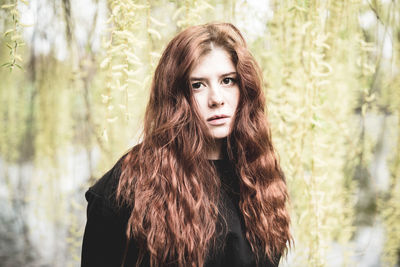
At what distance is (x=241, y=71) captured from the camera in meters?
1.03

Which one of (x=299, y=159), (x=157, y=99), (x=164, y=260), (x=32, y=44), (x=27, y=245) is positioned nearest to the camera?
(x=164, y=260)

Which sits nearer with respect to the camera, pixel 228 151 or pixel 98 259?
pixel 98 259

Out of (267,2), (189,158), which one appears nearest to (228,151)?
(189,158)

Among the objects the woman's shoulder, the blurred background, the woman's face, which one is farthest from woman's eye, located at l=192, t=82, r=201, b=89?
the woman's shoulder

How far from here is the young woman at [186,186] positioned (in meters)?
0.95

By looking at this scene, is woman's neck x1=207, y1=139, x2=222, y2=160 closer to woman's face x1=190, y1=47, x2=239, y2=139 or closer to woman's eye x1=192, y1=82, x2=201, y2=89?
woman's face x1=190, y1=47, x2=239, y2=139

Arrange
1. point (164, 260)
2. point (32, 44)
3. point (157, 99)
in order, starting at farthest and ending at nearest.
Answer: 1. point (32, 44)
2. point (157, 99)
3. point (164, 260)

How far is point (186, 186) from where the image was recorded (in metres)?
0.99

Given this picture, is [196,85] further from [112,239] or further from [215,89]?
[112,239]

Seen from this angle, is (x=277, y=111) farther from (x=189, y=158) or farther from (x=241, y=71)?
(x=189, y=158)

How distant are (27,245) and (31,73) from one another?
0.84 metres

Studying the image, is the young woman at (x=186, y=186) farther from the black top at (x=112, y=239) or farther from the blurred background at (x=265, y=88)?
the blurred background at (x=265, y=88)

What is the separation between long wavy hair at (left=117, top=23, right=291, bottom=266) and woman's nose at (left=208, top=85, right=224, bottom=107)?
51 millimetres

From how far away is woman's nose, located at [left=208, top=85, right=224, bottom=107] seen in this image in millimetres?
960
